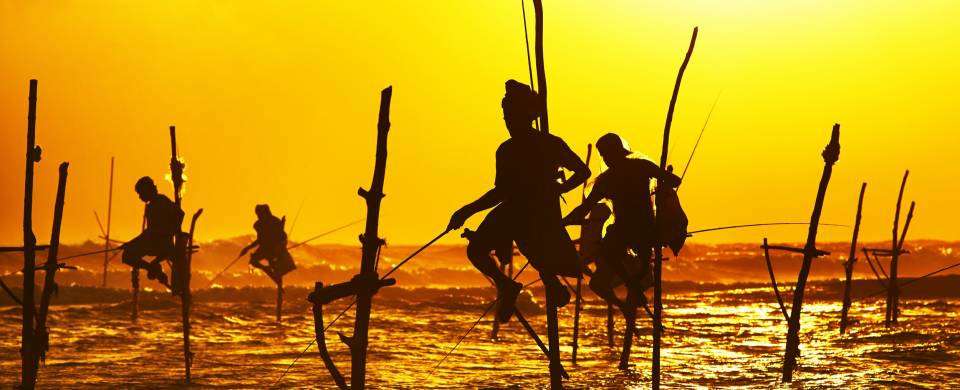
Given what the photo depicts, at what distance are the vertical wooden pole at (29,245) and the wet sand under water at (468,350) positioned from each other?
4602mm

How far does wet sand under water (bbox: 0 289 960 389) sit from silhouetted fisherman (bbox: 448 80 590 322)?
26.8 ft

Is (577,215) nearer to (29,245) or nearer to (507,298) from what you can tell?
(507,298)

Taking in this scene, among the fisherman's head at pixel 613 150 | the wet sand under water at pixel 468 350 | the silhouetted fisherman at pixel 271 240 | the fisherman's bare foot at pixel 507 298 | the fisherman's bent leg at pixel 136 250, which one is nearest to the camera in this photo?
the fisherman's bare foot at pixel 507 298

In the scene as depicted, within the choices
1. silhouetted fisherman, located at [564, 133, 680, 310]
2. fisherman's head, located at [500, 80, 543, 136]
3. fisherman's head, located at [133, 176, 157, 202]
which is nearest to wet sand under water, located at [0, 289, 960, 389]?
fisherman's head, located at [133, 176, 157, 202]

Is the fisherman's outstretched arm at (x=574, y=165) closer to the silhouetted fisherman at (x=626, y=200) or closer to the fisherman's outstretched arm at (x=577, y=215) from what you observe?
the fisherman's outstretched arm at (x=577, y=215)

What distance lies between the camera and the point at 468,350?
22.8 meters

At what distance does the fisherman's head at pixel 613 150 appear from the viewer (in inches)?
476

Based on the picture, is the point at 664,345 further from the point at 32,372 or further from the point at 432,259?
the point at 432,259

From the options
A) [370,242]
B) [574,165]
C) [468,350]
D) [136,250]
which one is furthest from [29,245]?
[468,350]

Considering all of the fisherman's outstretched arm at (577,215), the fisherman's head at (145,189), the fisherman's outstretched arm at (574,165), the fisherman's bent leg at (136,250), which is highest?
the fisherman's head at (145,189)

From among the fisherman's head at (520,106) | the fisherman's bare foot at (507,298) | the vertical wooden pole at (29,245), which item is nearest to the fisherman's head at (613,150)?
the fisherman's head at (520,106)

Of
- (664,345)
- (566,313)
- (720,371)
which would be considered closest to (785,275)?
(566,313)

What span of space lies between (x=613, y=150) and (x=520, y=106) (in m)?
3.16

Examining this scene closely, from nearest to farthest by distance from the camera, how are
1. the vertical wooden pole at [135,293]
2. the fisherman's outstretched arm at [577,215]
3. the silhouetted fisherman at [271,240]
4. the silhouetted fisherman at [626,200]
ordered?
1. the fisherman's outstretched arm at [577,215]
2. the silhouetted fisherman at [626,200]
3. the vertical wooden pole at [135,293]
4. the silhouetted fisherman at [271,240]
